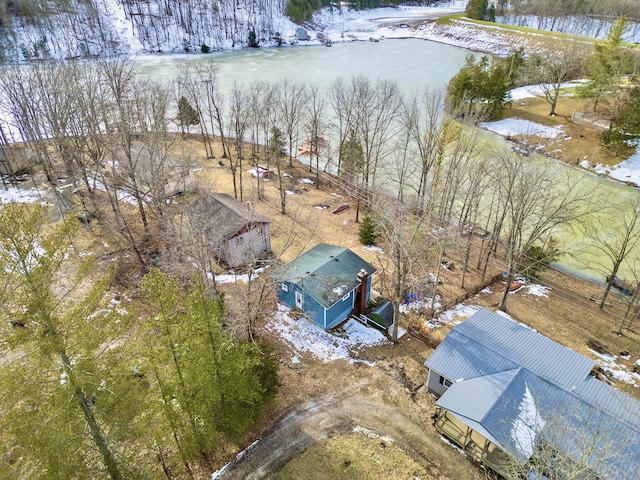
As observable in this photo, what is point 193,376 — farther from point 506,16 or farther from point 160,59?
point 506,16

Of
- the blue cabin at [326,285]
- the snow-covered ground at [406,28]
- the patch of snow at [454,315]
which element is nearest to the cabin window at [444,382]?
the patch of snow at [454,315]

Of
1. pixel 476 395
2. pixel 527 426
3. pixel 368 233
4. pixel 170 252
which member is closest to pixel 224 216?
pixel 170 252

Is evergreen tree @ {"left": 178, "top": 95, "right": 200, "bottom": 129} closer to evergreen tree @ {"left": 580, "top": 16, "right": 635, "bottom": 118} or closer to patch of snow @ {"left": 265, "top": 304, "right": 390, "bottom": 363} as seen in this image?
patch of snow @ {"left": 265, "top": 304, "right": 390, "bottom": 363}

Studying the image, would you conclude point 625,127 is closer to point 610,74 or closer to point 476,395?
point 610,74

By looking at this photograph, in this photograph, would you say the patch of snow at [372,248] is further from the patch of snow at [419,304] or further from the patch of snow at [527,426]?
the patch of snow at [527,426]

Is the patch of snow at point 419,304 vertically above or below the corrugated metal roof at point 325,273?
below
